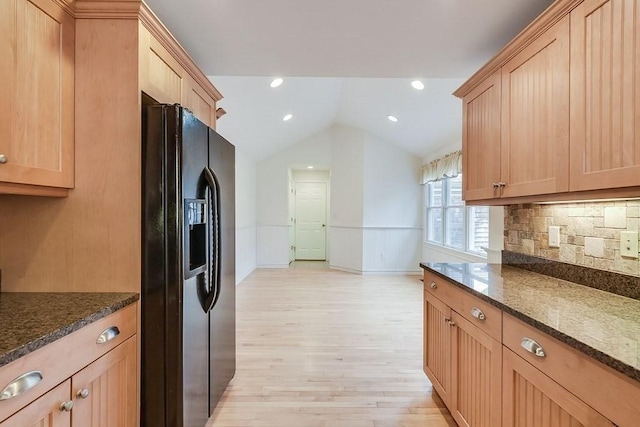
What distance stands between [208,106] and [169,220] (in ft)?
4.08

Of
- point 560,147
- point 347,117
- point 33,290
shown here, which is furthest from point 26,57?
point 347,117

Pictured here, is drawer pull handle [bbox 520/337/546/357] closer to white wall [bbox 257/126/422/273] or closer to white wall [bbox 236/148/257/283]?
white wall [bbox 236/148/257/283]

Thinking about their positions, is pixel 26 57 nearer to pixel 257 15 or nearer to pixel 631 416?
pixel 257 15

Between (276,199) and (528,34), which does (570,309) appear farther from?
(276,199)

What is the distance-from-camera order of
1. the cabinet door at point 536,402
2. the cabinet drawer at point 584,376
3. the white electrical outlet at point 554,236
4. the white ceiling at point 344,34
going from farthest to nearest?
the white electrical outlet at point 554,236 → the white ceiling at point 344,34 → the cabinet door at point 536,402 → the cabinet drawer at point 584,376

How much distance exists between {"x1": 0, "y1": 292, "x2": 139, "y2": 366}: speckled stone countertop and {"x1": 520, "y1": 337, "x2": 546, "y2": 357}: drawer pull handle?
1.52m

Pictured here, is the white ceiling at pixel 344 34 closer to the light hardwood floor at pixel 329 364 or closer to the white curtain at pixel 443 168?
the white curtain at pixel 443 168

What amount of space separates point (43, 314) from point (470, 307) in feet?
5.73

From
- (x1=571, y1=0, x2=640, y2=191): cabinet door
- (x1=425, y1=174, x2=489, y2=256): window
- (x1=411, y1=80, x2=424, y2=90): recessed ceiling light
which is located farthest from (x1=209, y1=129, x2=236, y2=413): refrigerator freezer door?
(x1=425, y1=174, x2=489, y2=256): window

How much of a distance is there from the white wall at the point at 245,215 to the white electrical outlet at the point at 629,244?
475cm

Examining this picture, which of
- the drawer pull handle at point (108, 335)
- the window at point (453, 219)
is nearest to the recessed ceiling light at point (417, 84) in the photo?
the window at point (453, 219)

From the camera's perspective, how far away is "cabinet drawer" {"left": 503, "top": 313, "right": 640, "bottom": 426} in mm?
797

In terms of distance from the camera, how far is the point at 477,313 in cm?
150

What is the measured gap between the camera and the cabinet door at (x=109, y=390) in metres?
1.08
